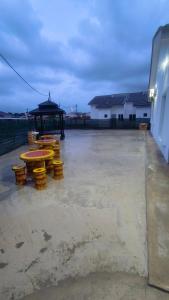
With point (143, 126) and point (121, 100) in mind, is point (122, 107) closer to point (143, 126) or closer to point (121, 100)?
point (121, 100)

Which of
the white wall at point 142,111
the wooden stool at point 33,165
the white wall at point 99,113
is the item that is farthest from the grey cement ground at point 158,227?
the white wall at point 99,113

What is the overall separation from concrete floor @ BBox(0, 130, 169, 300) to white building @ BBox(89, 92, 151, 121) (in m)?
20.2

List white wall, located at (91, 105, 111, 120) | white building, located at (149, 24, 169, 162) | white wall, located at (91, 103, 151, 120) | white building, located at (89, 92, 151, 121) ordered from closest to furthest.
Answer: white building, located at (149, 24, 169, 162) < white building, located at (89, 92, 151, 121) < white wall, located at (91, 103, 151, 120) < white wall, located at (91, 105, 111, 120)

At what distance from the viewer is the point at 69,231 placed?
2.51 meters

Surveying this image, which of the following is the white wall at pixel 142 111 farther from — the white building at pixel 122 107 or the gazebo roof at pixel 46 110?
the gazebo roof at pixel 46 110

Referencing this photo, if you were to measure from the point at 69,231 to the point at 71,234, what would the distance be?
7cm

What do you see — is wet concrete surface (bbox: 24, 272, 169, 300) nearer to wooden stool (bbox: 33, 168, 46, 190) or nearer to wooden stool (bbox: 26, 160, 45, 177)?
wooden stool (bbox: 33, 168, 46, 190)

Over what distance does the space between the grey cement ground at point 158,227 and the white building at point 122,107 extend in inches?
786

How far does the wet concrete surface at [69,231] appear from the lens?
1883 millimetres

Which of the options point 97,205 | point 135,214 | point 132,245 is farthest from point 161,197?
point 132,245

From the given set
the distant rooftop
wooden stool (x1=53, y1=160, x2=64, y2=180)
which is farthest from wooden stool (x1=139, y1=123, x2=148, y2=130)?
wooden stool (x1=53, y1=160, x2=64, y2=180)

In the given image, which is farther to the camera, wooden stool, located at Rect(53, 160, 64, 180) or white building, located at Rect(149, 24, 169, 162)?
white building, located at Rect(149, 24, 169, 162)

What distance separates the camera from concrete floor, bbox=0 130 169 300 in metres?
1.84

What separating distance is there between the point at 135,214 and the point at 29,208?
1.77m
